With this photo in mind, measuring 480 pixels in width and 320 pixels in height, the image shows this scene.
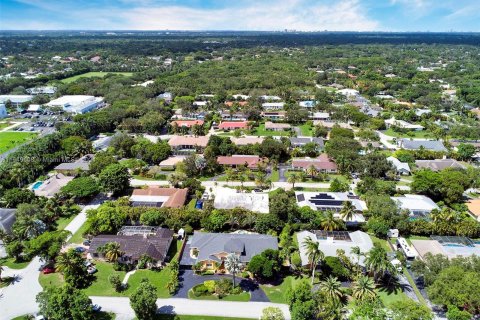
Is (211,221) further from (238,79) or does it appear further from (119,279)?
(238,79)

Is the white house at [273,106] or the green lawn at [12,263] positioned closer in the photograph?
the green lawn at [12,263]

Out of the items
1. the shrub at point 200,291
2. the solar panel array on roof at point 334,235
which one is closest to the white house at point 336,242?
the solar panel array on roof at point 334,235

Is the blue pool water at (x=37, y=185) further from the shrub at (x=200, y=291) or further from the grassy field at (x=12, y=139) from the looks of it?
the shrub at (x=200, y=291)

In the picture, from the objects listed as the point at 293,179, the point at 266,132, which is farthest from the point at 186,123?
the point at 293,179

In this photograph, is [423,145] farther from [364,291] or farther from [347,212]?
[364,291]

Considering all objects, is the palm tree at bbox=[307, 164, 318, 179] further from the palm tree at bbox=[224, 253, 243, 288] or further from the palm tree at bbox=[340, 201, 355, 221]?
the palm tree at bbox=[224, 253, 243, 288]

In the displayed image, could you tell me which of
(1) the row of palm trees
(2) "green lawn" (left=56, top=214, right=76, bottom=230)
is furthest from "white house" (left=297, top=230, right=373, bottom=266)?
(2) "green lawn" (left=56, top=214, right=76, bottom=230)

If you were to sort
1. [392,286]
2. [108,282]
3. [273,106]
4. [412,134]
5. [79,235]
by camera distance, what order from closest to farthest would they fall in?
1. [392,286]
2. [108,282]
3. [79,235]
4. [412,134]
5. [273,106]
